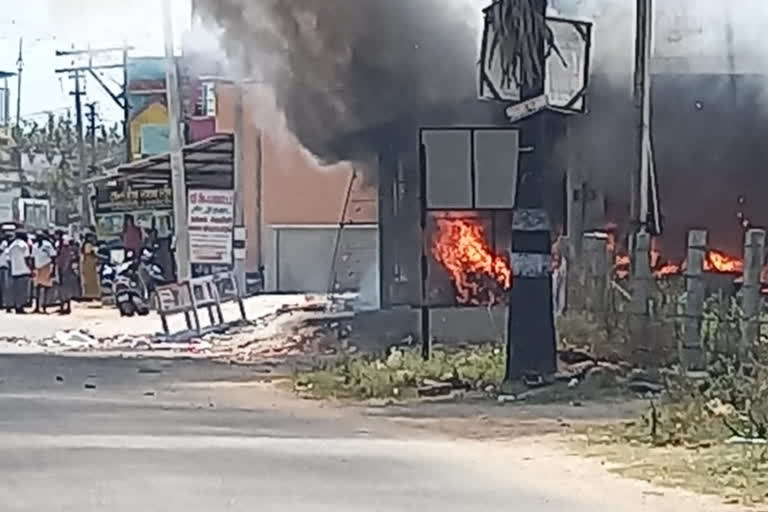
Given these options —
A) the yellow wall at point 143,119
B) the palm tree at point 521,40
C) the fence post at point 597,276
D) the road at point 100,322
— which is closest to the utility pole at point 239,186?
the road at point 100,322

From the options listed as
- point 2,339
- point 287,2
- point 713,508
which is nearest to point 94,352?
point 2,339

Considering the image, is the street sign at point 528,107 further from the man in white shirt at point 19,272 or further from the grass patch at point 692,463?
the man in white shirt at point 19,272

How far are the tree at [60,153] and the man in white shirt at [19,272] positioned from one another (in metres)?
31.9

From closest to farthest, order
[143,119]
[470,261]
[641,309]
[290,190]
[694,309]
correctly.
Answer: [694,309]
[641,309]
[470,261]
[290,190]
[143,119]

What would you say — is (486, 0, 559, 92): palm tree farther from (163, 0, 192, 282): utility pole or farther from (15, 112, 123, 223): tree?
(15, 112, 123, 223): tree

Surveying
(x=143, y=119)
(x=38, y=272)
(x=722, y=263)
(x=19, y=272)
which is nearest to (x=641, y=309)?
(x=722, y=263)

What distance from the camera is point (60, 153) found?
81.6 meters

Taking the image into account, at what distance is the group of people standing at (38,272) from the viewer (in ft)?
119

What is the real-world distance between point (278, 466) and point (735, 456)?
2.93 m

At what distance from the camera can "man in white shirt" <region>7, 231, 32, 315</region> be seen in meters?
35.8

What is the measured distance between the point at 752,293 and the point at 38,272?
2358 centimetres

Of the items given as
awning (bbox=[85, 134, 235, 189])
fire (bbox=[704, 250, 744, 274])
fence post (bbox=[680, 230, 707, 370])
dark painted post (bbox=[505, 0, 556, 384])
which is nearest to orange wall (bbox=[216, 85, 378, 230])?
awning (bbox=[85, 134, 235, 189])

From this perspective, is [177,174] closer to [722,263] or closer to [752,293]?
[722,263]

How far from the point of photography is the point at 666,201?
30344 millimetres
